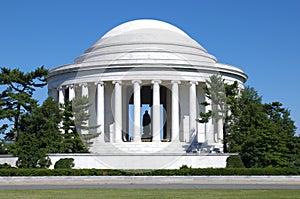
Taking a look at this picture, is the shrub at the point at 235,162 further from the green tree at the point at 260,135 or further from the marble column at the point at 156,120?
the marble column at the point at 156,120

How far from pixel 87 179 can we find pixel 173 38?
38.1m

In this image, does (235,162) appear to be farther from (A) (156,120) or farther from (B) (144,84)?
(B) (144,84)

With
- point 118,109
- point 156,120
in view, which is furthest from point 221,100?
point 118,109

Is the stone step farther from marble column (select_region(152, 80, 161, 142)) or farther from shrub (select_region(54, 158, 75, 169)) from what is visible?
shrub (select_region(54, 158, 75, 169))

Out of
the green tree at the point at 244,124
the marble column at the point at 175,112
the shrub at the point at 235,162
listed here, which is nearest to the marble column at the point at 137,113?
the marble column at the point at 175,112

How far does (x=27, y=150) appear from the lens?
183ft

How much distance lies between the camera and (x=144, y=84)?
7538cm

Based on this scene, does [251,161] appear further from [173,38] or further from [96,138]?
[173,38]

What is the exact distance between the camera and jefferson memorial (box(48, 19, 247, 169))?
7125cm

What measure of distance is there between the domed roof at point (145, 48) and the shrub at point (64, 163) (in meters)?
19.4

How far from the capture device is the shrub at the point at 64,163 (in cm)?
5591

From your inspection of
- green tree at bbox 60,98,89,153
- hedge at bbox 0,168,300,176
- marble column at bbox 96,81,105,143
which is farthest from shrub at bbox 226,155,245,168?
marble column at bbox 96,81,105,143

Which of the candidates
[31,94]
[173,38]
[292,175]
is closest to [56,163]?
[31,94]

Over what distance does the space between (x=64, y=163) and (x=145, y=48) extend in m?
25.4
